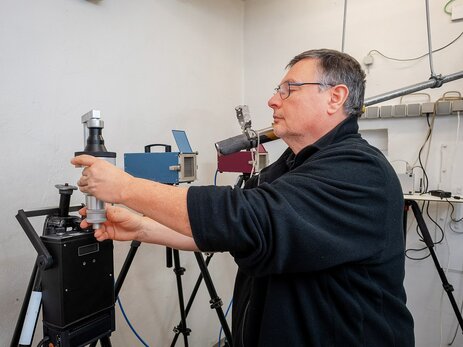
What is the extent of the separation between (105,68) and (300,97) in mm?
1088

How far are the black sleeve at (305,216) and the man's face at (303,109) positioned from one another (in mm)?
214

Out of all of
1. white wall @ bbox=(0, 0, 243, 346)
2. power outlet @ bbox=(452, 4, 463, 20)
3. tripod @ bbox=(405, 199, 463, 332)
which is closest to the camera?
white wall @ bbox=(0, 0, 243, 346)

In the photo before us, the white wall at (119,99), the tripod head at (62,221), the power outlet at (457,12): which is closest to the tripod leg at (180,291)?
the white wall at (119,99)

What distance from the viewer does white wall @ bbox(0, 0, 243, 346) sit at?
1.34 meters

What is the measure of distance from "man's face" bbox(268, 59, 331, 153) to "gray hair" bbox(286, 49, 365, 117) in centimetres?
2

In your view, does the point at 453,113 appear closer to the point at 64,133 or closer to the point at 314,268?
the point at 314,268

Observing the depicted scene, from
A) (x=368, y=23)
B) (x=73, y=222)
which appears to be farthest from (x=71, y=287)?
(x=368, y=23)

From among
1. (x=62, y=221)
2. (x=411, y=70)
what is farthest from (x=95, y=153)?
(x=411, y=70)

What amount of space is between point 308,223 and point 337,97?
1.59 feet

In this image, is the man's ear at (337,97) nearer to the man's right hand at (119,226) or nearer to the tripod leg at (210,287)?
the man's right hand at (119,226)

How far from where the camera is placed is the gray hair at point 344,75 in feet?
3.38

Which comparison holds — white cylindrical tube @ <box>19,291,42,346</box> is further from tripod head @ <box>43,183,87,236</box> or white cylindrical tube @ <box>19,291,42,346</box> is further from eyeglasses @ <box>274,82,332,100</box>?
eyeglasses @ <box>274,82,332,100</box>

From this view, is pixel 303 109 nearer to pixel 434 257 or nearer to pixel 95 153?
pixel 95 153

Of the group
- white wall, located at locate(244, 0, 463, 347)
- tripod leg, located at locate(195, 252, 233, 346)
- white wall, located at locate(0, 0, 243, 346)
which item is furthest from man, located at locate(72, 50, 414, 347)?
white wall, located at locate(244, 0, 463, 347)
